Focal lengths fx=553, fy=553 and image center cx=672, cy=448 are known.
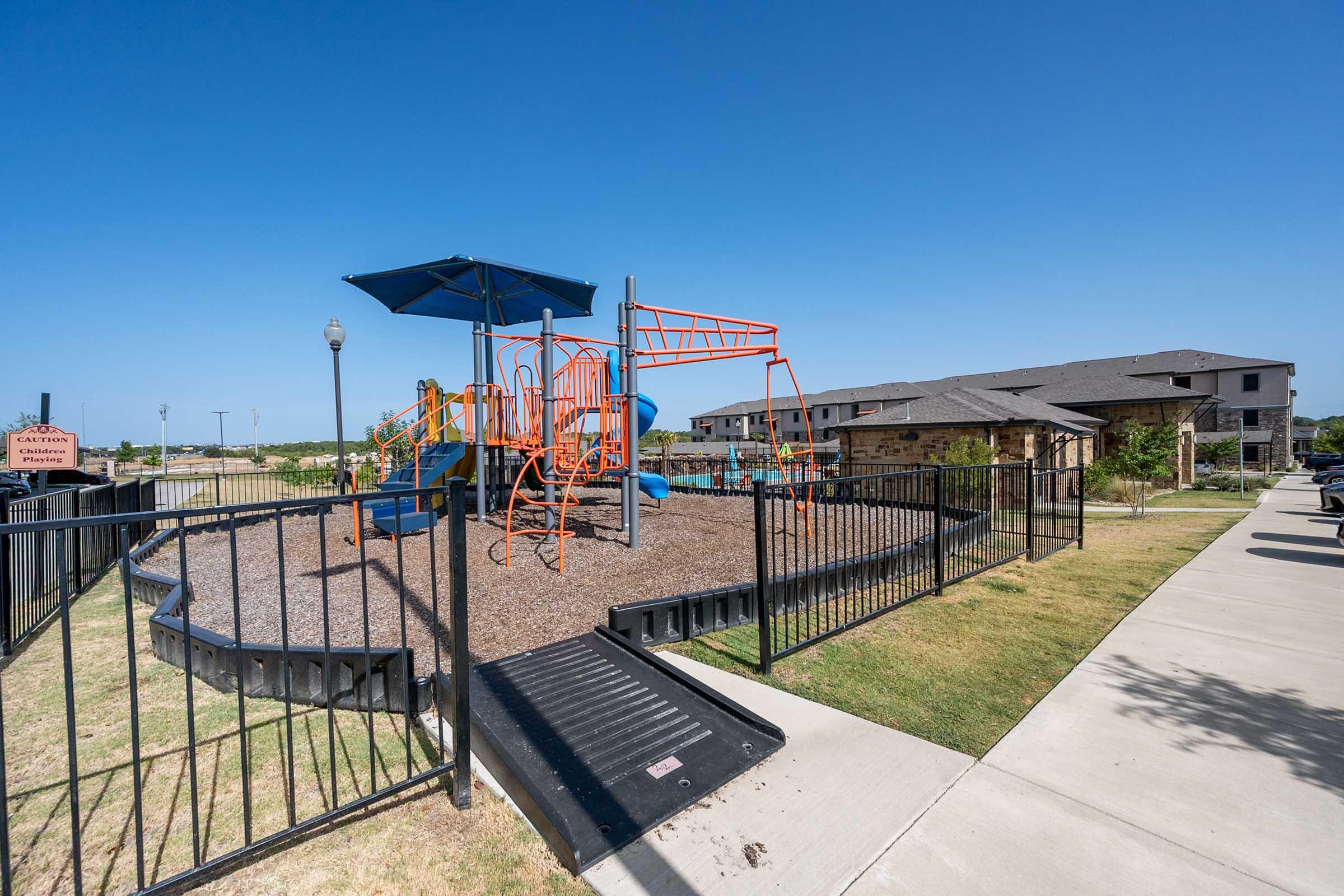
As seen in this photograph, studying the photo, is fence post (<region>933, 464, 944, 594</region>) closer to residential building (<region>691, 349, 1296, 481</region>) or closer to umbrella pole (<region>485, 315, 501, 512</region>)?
umbrella pole (<region>485, 315, 501, 512</region>)

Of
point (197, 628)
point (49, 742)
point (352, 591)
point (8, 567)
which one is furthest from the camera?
point (352, 591)

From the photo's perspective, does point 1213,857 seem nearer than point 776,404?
Yes

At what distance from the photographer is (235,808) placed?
8.71 feet

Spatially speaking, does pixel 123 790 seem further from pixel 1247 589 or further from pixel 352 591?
pixel 1247 589

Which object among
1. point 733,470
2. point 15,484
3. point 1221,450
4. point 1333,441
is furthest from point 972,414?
point 1333,441

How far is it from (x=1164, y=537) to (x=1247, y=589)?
Answer: 4438 millimetres

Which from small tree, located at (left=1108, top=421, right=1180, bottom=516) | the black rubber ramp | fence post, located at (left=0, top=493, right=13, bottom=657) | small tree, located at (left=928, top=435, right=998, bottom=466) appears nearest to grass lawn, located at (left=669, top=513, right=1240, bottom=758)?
the black rubber ramp

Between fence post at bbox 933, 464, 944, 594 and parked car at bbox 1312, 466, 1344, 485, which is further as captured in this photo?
parked car at bbox 1312, 466, 1344, 485

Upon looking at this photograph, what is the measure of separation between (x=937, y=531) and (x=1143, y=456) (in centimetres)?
1250

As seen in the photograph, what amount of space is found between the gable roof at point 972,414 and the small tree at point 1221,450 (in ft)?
55.0

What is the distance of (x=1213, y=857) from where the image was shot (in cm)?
224

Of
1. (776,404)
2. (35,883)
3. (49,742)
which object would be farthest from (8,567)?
(776,404)

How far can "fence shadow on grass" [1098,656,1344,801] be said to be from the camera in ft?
9.54

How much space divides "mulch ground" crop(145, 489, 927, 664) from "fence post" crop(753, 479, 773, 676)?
1605 millimetres
